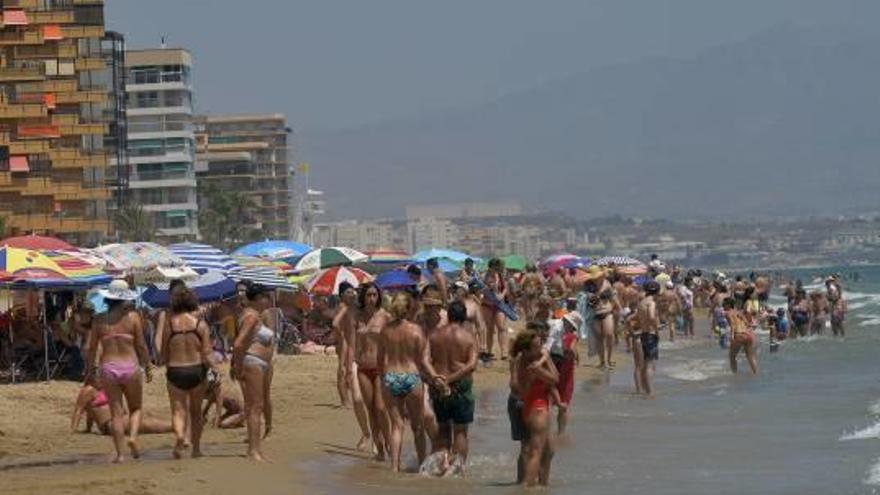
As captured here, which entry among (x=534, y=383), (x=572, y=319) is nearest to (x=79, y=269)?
(x=572, y=319)

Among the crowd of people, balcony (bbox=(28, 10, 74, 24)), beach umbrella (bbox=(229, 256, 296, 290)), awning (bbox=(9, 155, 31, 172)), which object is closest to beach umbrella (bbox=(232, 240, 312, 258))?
beach umbrella (bbox=(229, 256, 296, 290))

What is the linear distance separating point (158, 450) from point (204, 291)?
8.60m

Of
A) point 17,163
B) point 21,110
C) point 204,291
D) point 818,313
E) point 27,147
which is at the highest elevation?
point 21,110

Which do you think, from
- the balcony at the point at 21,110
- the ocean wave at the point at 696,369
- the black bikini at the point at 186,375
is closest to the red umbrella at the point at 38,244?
the ocean wave at the point at 696,369

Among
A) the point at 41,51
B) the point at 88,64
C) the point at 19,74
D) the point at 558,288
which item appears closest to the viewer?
the point at 558,288

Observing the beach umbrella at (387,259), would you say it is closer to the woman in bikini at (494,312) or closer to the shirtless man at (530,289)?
the shirtless man at (530,289)

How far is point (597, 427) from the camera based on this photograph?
19.1 meters

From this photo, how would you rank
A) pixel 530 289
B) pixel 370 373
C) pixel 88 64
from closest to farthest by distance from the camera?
pixel 370 373 < pixel 530 289 < pixel 88 64

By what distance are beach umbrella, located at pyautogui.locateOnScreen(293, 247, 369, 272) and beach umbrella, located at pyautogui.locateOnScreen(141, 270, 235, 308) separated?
347 inches

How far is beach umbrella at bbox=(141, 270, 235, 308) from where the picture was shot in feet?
78.3

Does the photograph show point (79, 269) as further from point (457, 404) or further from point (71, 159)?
point (71, 159)

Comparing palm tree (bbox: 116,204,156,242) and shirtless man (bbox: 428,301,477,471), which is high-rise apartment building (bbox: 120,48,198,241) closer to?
palm tree (bbox: 116,204,156,242)

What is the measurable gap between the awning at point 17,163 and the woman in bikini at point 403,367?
5458 cm

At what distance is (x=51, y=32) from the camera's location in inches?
2756
